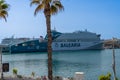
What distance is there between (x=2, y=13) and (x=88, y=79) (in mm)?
24366

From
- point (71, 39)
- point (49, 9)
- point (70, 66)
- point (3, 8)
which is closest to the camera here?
point (49, 9)

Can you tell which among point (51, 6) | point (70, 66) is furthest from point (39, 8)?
point (70, 66)

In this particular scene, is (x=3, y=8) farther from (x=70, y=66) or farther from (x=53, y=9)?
(x=70, y=66)

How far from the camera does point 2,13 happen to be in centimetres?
3409

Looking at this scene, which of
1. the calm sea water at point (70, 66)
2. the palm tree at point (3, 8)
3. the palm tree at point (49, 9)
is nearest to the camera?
the palm tree at point (49, 9)

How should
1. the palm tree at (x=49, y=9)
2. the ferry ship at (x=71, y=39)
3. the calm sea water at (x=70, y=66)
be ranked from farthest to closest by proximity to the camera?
1. the ferry ship at (x=71, y=39)
2. the calm sea water at (x=70, y=66)
3. the palm tree at (x=49, y=9)

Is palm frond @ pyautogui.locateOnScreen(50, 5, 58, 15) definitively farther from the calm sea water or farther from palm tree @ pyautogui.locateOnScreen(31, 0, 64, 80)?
the calm sea water

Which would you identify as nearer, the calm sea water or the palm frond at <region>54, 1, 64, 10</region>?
the palm frond at <region>54, 1, 64, 10</region>

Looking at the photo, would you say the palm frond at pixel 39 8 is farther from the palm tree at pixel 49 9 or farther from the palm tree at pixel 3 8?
the palm tree at pixel 3 8

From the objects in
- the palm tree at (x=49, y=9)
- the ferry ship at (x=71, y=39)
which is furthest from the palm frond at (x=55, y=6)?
the ferry ship at (x=71, y=39)

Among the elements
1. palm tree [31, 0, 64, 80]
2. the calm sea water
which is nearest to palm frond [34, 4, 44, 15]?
palm tree [31, 0, 64, 80]

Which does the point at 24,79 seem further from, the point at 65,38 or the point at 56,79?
the point at 65,38

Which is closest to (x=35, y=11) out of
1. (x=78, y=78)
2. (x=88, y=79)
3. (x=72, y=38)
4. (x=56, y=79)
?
(x=78, y=78)

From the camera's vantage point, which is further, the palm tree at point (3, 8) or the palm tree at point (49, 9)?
the palm tree at point (3, 8)
